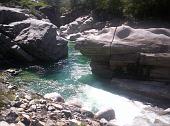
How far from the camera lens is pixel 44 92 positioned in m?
31.3

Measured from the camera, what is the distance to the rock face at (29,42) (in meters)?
43.4

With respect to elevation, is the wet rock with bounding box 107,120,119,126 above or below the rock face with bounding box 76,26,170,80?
below

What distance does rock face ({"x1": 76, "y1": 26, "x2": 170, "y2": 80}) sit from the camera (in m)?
31.0

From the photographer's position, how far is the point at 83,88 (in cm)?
3281

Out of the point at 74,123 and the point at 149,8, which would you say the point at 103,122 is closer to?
the point at 74,123

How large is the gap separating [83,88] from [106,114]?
27.7 ft

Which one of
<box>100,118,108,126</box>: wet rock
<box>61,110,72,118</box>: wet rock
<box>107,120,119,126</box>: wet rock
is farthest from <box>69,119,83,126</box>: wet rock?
<box>107,120,119,126</box>: wet rock

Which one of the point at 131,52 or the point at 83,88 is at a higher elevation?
the point at 131,52

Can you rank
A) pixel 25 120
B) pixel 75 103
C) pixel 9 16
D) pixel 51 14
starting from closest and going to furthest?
1. pixel 25 120
2. pixel 75 103
3. pixel 9 16
4. pixel 51 14

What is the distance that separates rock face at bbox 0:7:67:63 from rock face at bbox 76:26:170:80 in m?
10.4

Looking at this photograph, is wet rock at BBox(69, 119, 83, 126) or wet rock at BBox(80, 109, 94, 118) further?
wet rock at BBox(80, 109, 94, 118)

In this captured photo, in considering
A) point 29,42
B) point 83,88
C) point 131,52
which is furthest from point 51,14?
point 131,52

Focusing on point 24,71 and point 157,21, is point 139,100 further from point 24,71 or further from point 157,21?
point 157,21

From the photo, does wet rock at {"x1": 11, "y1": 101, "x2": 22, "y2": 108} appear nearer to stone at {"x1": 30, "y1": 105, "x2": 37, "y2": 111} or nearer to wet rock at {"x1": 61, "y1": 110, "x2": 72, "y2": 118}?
stone at {"x1": 30, "y1": 105, "x2": 37, "y2": 111}
